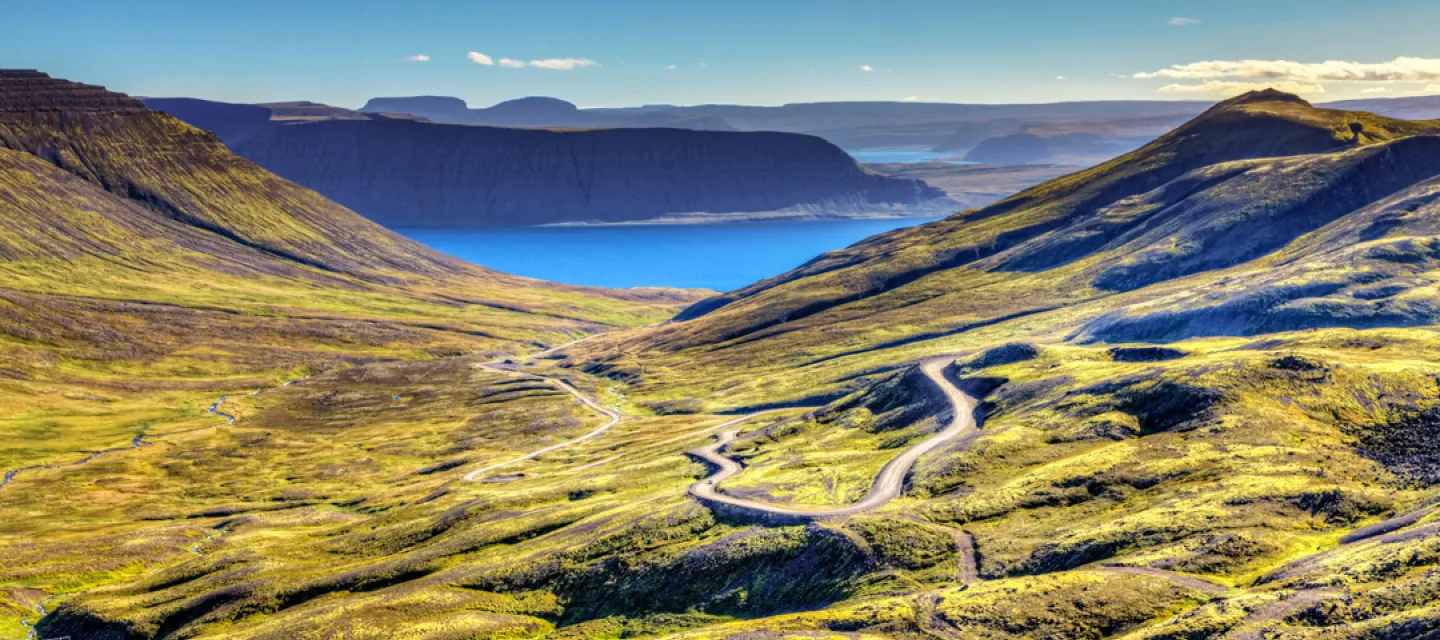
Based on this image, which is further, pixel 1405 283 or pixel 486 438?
pixel 486 438

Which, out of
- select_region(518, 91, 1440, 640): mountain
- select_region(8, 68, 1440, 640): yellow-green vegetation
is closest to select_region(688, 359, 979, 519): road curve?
select_region(518, 91, 1440, 640): mountain

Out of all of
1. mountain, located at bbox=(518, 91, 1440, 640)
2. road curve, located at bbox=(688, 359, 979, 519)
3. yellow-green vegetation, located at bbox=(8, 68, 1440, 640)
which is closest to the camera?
mountain, located at bbox=(518, 91, 1440, 640)

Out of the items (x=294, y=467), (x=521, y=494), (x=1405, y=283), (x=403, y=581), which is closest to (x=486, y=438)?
(x=294, y=467)

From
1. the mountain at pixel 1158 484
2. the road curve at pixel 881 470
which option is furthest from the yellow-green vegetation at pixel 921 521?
the road curve at pixel 881 470

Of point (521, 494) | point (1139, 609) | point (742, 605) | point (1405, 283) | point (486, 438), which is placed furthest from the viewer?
point (486, 438)

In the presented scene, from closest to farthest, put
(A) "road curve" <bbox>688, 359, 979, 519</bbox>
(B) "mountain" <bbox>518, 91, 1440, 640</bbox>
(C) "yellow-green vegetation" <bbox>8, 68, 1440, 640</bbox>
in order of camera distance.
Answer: (B) "mountain" <bbox>518, 91, 1440, 640</bbox>
(C) "yellow-green vegetation" <bbox>8, 68, 1440, 640</bbox>
(A) "road curve" <bbox>688, 359, 979, 519</bbox>

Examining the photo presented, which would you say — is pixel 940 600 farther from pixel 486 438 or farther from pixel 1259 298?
pixel 486 438

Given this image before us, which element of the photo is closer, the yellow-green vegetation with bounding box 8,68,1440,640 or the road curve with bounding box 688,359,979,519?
the yellow-green vegetation with bounding box 8,68,1440,640

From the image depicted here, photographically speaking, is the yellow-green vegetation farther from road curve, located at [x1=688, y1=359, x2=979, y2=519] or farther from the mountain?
road curve, located at [x1=688, y1=359, x2=979, y2=519]
